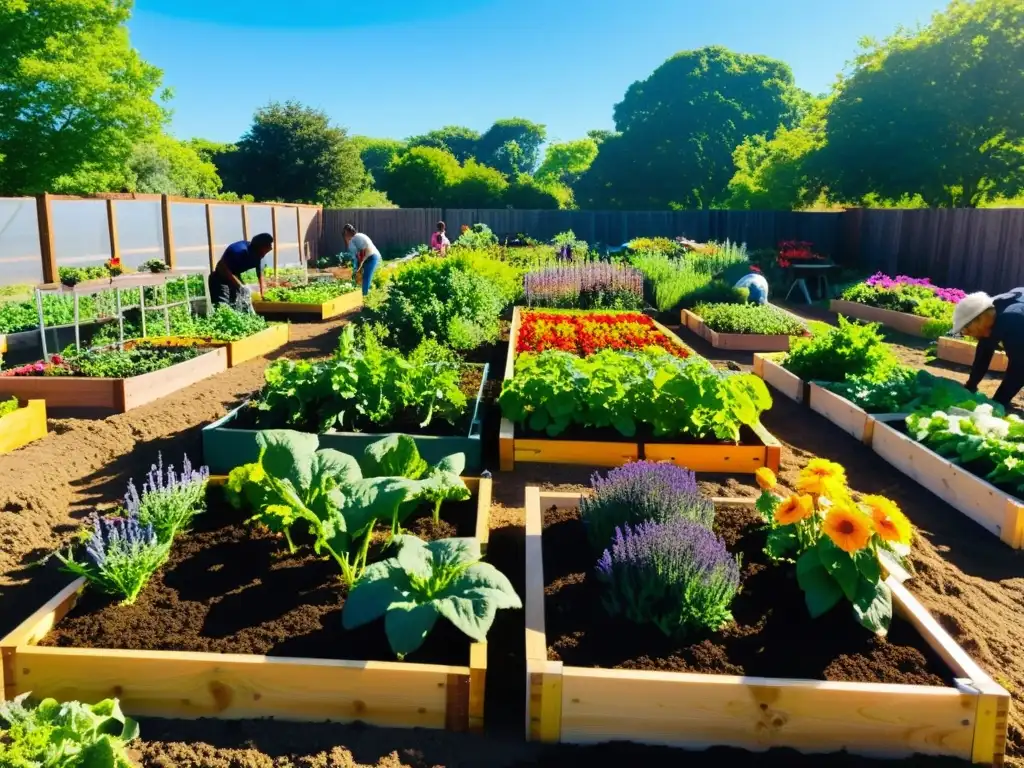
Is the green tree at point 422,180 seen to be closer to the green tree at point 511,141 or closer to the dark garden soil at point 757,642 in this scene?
the dark garden soil at point 757,642

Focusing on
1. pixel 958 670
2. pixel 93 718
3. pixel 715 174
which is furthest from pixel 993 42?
pixel 715 174

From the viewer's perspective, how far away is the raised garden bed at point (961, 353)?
9023mm

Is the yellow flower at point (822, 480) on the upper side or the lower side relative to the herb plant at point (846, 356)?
upper

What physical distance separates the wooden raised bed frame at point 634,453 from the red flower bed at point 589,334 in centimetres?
230

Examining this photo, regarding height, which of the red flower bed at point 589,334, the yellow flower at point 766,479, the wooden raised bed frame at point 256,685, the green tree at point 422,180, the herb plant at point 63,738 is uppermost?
the green tree at point 422,180

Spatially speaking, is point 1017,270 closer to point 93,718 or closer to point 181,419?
point 181,419

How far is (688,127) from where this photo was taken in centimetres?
4631

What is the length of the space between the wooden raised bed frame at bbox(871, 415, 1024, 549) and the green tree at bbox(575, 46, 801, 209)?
137 ft

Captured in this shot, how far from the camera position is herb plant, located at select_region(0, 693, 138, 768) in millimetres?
2064

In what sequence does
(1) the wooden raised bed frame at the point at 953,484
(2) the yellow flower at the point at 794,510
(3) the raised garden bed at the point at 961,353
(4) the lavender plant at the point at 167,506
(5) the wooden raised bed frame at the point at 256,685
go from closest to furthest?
(5) the wooden raised bed frame at the point at 256,685 → (2) the yellow flower at the point at 794,510 → (4) the lavender plant at the point at 167,506 → (1) the wooden raised bed frame at the point at 953,484 → (3) the raised garden bed at the point at 961,353

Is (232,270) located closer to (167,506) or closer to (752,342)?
(752,342)

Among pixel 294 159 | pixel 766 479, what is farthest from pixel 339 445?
pixel 294 159

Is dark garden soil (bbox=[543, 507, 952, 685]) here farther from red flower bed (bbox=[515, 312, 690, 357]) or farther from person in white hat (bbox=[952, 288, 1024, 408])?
red flower bed (bbox=[515, 312, 690, 357])

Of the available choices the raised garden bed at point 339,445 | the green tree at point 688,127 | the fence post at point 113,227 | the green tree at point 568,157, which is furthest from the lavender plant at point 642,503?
the green tree at point 568,157
